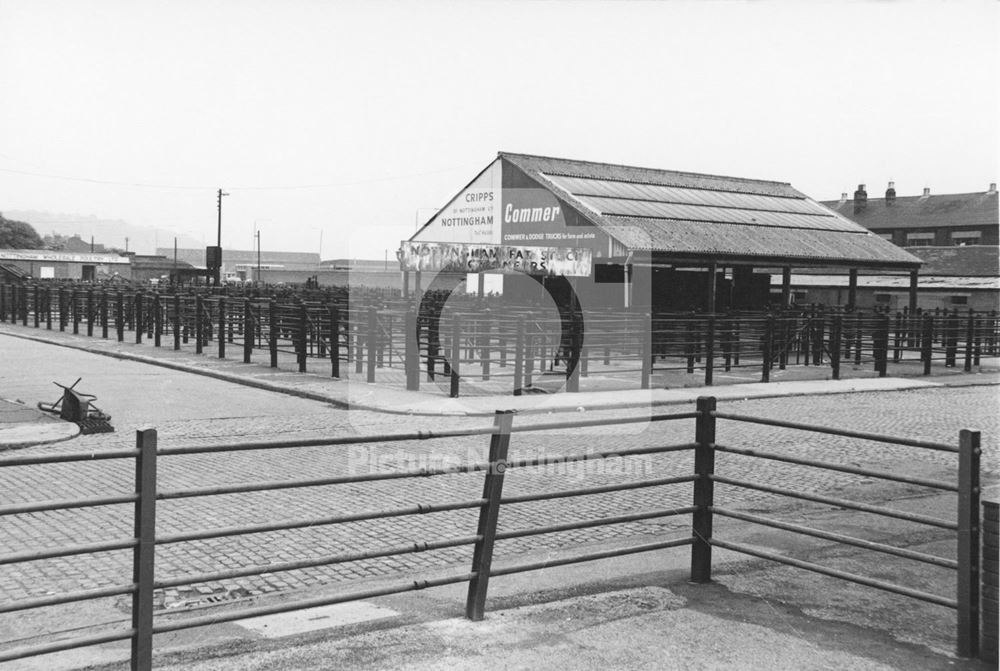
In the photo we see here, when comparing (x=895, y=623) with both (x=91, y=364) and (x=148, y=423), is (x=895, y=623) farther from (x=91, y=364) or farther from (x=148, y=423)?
(x=91, y=364)

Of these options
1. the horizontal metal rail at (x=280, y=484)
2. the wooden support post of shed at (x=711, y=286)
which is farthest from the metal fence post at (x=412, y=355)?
the wooden support post of shed at (x=711, y=286)

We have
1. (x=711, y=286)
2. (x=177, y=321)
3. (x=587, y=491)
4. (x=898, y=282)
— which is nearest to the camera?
(x=587, y=491)

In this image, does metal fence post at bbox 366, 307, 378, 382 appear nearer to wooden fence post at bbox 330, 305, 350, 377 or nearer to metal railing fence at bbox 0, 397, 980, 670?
wooden fence post at bbox 330, 305, 350, 377

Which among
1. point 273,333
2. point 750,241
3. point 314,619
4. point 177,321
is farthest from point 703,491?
point 750,241

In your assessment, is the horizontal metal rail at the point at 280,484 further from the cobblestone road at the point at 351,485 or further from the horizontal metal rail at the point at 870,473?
the horizontal metal rail at the point at 870,473

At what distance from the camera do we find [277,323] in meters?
20.5

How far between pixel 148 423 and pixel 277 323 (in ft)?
25.6

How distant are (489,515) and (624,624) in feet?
3.16

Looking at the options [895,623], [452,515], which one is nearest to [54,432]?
[452,515]

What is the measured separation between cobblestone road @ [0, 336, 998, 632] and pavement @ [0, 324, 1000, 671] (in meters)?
0.58

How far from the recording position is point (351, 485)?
9.18 metres

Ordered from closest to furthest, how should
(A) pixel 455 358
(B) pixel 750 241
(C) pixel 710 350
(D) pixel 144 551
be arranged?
(D) pixel 144 551
(A) pixel 455 358
(C) pixel 710 350
(B) pixel 750 241

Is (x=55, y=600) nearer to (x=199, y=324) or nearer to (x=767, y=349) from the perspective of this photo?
(x=767, y=349)

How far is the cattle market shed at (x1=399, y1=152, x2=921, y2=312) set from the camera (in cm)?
2780
